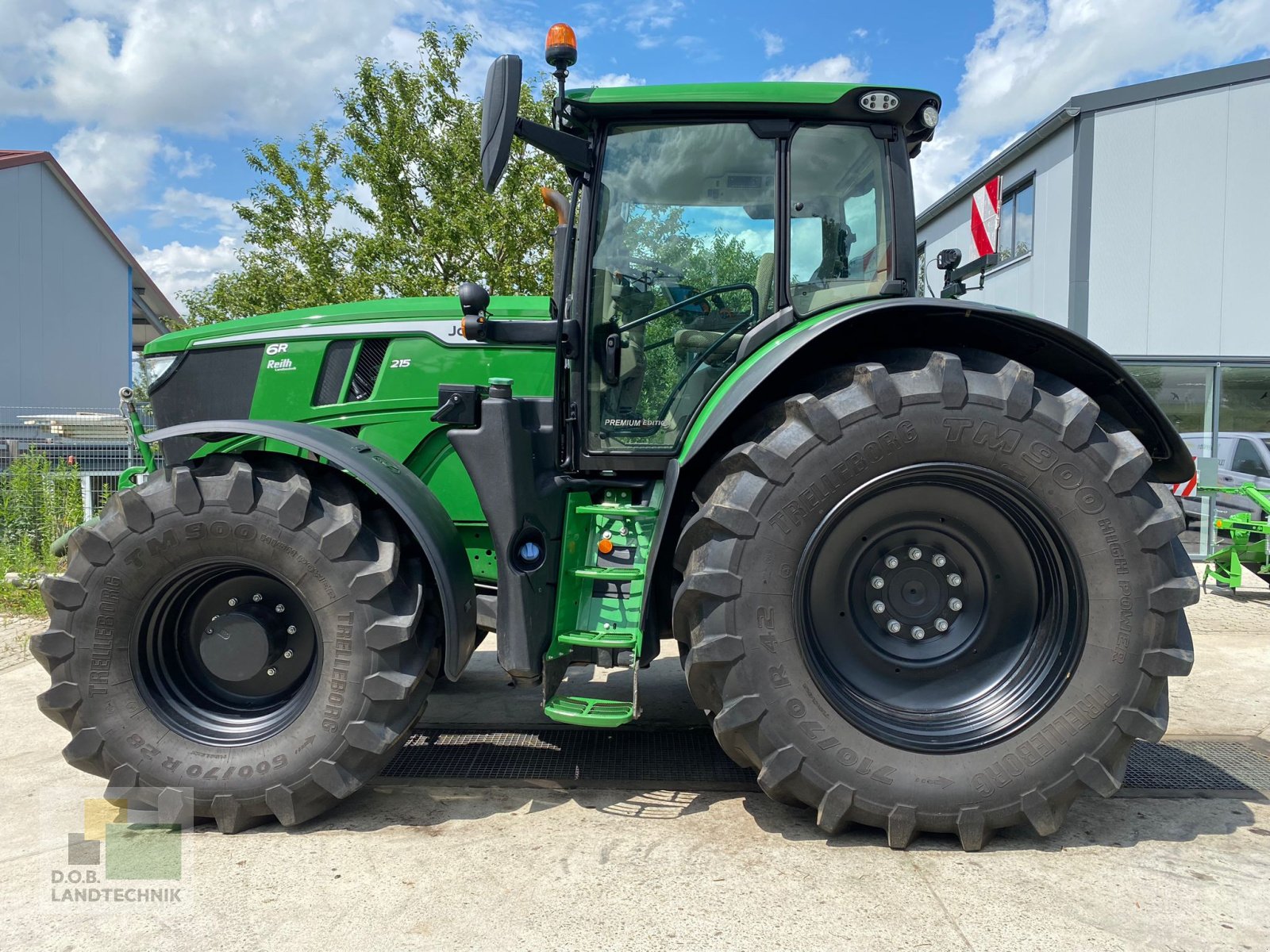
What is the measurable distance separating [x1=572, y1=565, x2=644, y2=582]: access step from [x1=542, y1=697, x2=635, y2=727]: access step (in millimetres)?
440

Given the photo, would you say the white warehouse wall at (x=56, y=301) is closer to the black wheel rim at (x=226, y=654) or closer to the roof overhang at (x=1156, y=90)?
Result: the black wheel rim at (x=226, y=654)

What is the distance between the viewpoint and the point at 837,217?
319 cm

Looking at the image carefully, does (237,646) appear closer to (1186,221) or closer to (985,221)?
(985,221)

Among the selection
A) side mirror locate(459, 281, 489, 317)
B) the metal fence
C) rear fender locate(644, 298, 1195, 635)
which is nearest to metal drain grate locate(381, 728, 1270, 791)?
rear fender locate(644, 298, 1195, 635)

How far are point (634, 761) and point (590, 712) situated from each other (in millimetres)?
628

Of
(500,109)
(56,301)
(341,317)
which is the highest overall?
(56,301)

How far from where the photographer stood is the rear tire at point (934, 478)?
2.57m

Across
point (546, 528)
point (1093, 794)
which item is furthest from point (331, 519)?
point (1093, 794)

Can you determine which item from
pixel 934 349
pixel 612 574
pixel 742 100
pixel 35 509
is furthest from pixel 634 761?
pixel 35 509

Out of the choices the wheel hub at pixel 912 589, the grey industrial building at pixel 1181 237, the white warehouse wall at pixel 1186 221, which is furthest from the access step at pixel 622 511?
the white warehouse wall at pixel 1186 221

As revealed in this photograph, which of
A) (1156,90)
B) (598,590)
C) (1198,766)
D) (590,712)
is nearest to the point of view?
(590,712)

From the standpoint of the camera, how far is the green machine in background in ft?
22.6

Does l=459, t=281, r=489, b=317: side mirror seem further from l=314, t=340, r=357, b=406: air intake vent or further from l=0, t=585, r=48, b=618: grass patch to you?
l=0, t=585, r=48, b=618: grass patch

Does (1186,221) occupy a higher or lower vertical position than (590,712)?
higher
